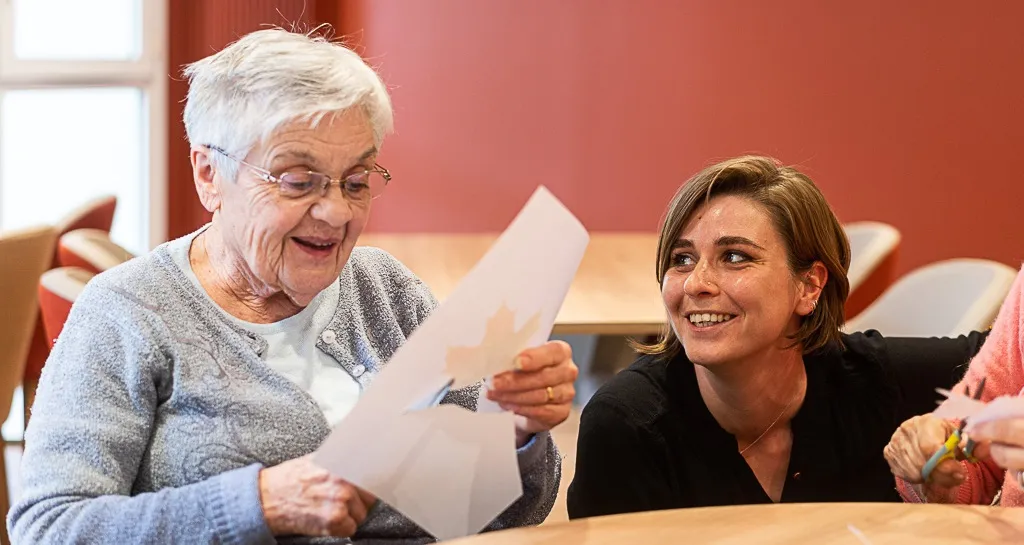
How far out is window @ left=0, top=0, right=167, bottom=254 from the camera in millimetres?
5051

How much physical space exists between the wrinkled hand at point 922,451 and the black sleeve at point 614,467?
1.24 ft

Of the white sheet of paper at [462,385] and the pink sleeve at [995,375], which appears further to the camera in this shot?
the pink sleeve at [995,375]

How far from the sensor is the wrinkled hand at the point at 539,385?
1.47m

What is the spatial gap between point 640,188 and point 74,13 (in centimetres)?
250

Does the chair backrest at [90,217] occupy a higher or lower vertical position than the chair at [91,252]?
lower

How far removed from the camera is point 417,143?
5.16 metres

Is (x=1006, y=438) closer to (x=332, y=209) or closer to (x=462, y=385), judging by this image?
(x=462, y=385)

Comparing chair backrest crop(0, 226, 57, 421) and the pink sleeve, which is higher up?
the pink sleeve

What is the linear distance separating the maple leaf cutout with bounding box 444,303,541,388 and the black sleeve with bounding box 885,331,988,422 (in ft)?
3.14

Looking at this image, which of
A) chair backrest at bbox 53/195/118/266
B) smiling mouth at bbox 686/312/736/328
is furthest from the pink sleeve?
chair backrest at bbox 53/195/118/266

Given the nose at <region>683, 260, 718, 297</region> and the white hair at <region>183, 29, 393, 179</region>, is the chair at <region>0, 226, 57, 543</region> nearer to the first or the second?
the white hair at <region>183, 29, 393, 179</region>

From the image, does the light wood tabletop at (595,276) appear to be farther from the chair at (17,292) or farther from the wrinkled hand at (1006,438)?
the wrinkled hand at (1006,438)

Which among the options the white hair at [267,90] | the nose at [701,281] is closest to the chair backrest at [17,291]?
the white hair at [267,90]

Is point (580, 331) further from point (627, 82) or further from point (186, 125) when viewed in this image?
point (627, 82)
